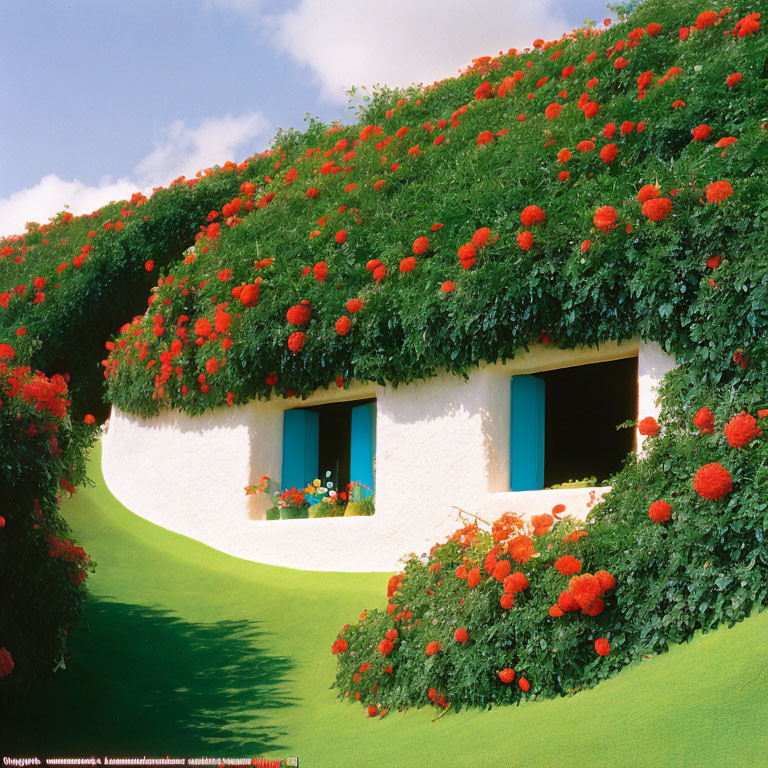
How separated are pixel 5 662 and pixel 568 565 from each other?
4175 mm

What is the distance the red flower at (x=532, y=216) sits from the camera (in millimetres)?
9234

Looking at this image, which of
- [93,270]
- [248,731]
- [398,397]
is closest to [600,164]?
[398,397]

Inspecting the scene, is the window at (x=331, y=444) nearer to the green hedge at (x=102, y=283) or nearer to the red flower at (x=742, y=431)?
the green hedge at (x=102, y=283)

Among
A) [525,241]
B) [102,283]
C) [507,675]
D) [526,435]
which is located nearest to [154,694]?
[507,675]

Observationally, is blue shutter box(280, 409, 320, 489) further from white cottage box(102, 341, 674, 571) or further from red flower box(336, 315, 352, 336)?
red flower box(336, 315, 352, 336)

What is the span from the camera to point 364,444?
464 inches

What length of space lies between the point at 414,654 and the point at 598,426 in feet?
24.1

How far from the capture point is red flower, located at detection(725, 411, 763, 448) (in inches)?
268

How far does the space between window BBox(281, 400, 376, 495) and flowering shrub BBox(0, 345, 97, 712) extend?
4.91 metres

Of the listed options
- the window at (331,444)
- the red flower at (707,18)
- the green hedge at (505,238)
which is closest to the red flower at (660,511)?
the green hedge at (505,238)

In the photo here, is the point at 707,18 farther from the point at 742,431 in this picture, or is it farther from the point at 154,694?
the point at 154,694

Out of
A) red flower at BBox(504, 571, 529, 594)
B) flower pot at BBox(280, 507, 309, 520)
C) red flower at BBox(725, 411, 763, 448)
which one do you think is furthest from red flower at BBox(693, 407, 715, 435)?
flower pot at BBox(280, 507, 309, 520)

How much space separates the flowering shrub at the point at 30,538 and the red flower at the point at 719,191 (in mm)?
5737

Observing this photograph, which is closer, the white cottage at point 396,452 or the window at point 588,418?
the white cottage at point 396,452
